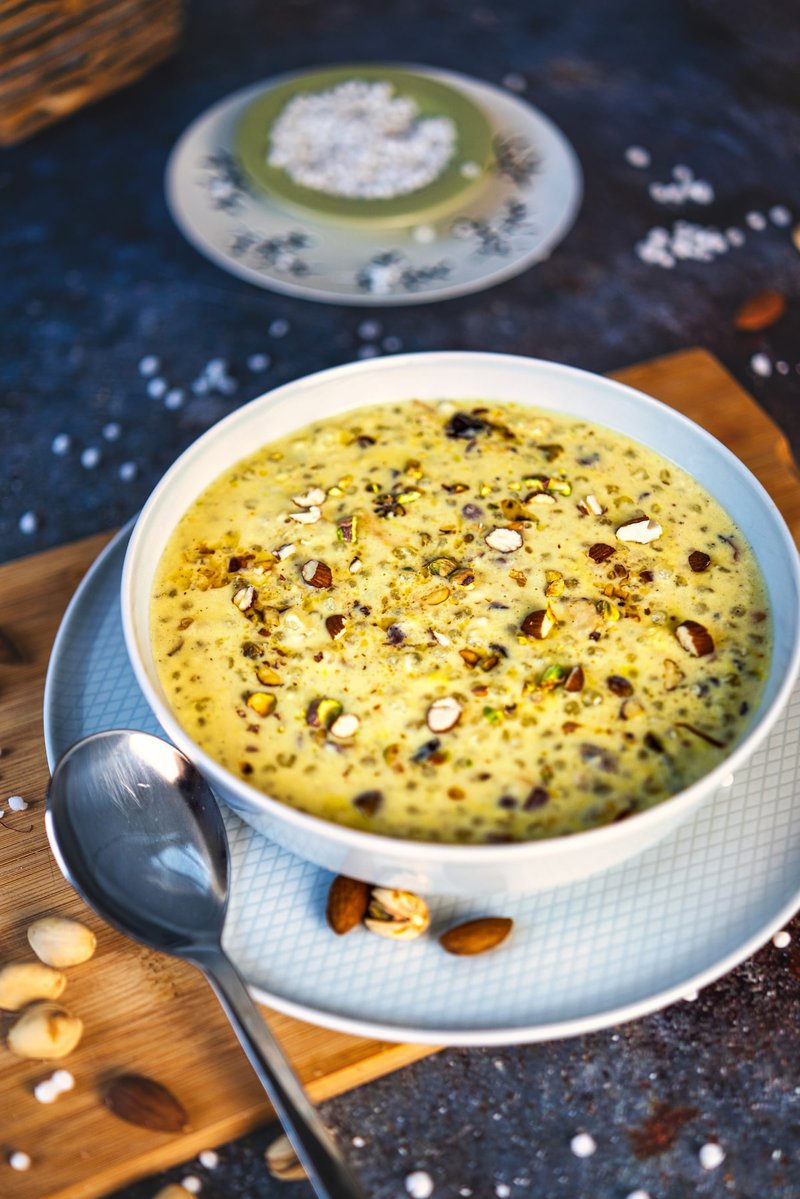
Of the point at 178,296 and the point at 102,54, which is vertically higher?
the point at 102,54

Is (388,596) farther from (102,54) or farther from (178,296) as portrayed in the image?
(102,54)

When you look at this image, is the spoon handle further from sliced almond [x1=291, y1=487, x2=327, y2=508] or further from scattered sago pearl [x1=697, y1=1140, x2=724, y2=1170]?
sliced almond [x1=291, y1=487, x2=327, y2=508]

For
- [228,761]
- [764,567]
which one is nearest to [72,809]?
[228,761]

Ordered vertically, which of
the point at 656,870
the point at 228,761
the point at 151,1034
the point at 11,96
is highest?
the point at 11,96

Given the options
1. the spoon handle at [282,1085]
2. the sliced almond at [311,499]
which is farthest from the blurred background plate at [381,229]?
the spoon handle at [282,1085]

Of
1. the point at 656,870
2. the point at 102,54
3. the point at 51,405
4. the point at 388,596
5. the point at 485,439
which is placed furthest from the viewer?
the point at 102,54

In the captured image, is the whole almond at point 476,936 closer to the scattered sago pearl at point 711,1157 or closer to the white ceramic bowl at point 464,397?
the white ceramic bowl at point 464,397

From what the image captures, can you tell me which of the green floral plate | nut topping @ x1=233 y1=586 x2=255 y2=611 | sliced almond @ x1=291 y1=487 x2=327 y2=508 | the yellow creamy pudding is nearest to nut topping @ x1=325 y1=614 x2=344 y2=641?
the yellow creamy pudding
